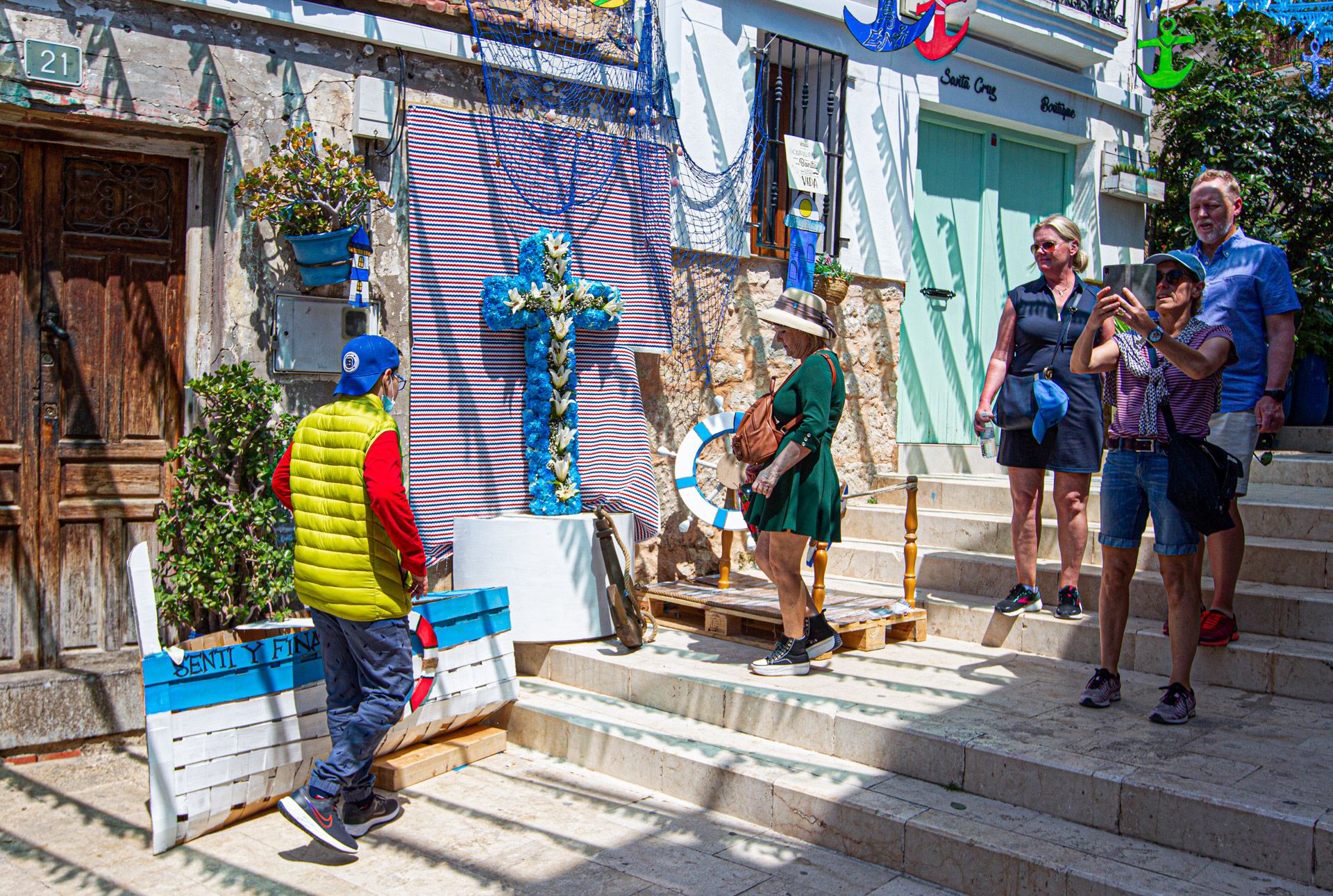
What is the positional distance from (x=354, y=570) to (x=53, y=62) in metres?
3.08

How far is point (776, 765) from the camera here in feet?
13.9

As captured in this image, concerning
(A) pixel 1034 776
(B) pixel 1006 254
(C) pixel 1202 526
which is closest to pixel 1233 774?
(A) pixel 1034 776

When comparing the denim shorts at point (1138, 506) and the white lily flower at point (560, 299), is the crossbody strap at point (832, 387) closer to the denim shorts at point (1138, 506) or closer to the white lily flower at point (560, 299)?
the denim shorts at point (1138, 506)

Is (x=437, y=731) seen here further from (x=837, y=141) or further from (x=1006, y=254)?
(x=1006, y=254)

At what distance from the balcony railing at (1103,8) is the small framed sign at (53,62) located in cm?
778

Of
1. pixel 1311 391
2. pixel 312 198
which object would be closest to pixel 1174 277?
pixel 312 198

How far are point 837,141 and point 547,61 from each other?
8.47 feet

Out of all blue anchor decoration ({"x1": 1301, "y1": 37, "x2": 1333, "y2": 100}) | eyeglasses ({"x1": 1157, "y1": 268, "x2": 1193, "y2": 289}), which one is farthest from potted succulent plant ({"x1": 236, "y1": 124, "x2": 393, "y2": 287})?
blue anchor decoration ({"x1": 1301, "y1": 37, "x2": 1333, "y2": 100})

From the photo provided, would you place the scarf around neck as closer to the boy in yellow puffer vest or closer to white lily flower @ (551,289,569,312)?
the boy in yellow puffer vest

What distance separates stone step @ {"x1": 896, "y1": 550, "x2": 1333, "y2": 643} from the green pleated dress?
59.5 inches

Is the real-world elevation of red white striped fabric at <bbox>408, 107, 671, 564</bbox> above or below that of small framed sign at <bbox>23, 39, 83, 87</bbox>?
below

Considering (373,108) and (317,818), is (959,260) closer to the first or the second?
(373,108)

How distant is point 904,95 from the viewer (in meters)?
8.31

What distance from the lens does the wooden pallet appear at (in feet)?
17.8
